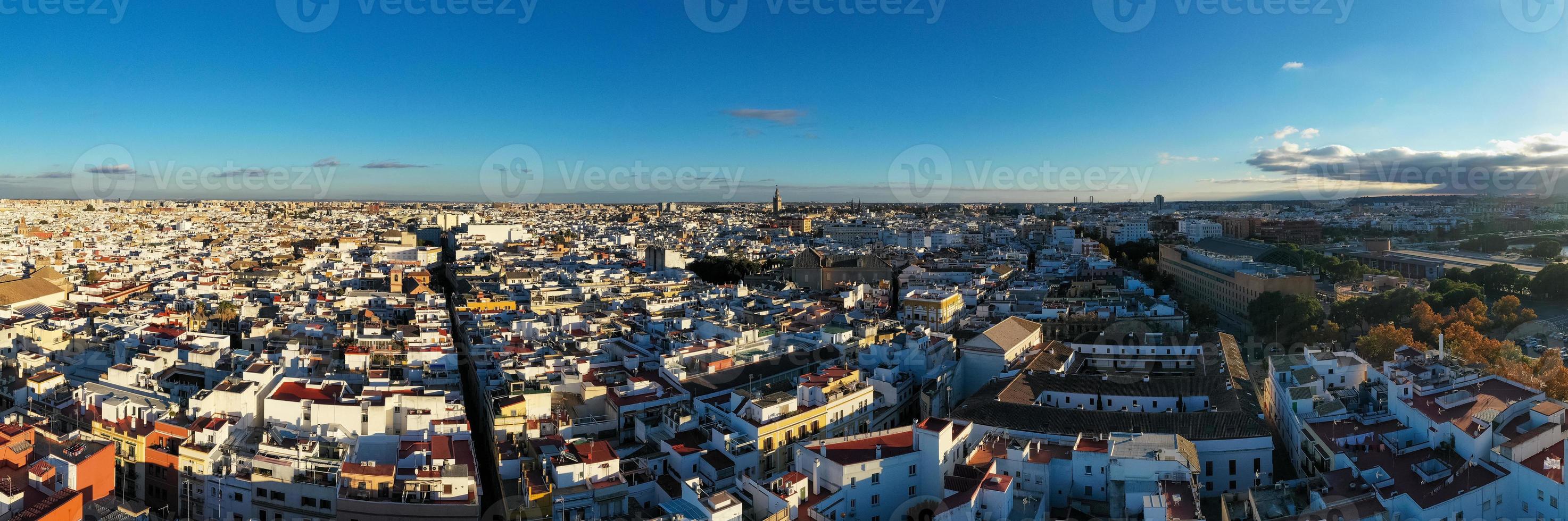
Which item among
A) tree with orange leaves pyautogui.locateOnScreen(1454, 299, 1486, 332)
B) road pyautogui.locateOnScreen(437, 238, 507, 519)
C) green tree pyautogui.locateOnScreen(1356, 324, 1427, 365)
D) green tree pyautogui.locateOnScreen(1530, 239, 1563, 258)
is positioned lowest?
road pyautogui.locateOnScreen(437, 238, 507, 519)

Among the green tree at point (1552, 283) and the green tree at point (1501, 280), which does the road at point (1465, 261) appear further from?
the green tree at point (1552, 283)

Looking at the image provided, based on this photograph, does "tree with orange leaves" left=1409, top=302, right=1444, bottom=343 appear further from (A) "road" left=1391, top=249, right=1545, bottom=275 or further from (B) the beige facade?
(A) "road" left=1391, top=249, right=1545, bottom=275

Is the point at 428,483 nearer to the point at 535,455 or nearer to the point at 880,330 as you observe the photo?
the point at 535,455

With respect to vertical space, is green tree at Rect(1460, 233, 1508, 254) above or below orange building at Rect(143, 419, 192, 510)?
above

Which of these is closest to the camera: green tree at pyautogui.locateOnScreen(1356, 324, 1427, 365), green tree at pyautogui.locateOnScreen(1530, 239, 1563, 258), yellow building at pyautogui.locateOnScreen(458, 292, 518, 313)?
green tree at pyautogui.locateOnScreen(1356, 324, 1427, 365)

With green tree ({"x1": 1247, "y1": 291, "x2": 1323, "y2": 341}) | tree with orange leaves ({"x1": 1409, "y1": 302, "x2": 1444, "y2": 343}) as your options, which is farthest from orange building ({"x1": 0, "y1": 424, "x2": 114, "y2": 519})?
green tree ({"x1": 1247, "y1": 291, "x2": 1323, "y2": 341})
